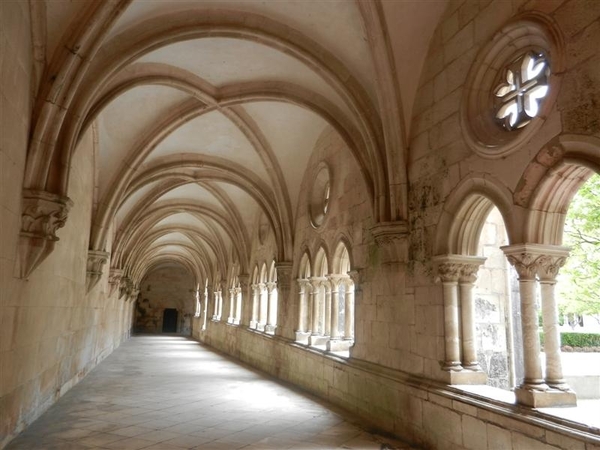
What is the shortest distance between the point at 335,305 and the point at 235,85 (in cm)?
382

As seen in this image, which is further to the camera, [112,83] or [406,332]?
[112,83]

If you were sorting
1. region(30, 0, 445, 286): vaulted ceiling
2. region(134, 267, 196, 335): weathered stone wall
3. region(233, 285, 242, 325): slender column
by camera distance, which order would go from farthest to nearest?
region(134, 267, 196, 335): weathered stone wall
region(233, 285, 242, 325): slender column
region(30, 0, 445, 286): vaulted ceiling

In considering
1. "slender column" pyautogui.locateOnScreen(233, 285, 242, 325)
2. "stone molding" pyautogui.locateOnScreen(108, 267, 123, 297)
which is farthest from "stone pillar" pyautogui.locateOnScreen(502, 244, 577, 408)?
"slender column" pyautogui.locateOnScreen(233, 285, 242, 325)

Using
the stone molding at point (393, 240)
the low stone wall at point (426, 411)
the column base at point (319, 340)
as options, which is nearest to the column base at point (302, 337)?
the low stone wall at point (426, 411)

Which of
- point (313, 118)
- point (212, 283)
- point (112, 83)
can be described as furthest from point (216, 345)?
point (112, 83)

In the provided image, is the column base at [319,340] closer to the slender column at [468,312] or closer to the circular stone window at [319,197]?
the circular stone window at [319,197]

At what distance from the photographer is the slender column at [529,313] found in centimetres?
333

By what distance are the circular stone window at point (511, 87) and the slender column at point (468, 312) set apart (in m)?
1.12

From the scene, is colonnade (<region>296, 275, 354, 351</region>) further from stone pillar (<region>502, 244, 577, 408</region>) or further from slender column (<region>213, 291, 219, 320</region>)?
slender column (<region>213, 291, 219, 320</region>)

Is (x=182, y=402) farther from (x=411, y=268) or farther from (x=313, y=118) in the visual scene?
(x=313, y=118)

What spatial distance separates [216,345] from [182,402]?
11.2 m

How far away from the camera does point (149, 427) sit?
4.83 m

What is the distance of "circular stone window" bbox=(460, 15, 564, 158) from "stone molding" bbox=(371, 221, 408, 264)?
134 centimetres

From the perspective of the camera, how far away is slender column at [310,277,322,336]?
26.3 ft
